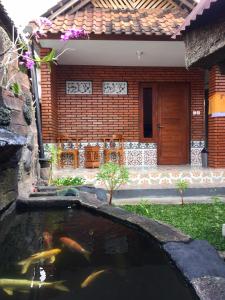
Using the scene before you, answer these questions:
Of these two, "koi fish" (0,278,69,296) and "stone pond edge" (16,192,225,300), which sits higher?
"stone pond edge" (16,192,225,300)

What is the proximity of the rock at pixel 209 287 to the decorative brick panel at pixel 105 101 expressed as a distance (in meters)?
7.90

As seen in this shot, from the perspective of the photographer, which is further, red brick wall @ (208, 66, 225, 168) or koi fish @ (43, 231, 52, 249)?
red brick wall @ (208, 66, 225, 168)

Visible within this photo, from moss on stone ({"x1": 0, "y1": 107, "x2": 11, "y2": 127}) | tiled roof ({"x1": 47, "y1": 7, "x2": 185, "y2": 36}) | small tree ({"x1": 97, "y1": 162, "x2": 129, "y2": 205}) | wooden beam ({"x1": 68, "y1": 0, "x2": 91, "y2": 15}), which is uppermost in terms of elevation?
wooden beam ({"x1": 68, "y1": 0, "x2": 91, "y2": 15})

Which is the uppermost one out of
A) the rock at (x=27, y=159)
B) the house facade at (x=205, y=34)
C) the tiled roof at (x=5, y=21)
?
the tiled roof at (x=5, y=21)

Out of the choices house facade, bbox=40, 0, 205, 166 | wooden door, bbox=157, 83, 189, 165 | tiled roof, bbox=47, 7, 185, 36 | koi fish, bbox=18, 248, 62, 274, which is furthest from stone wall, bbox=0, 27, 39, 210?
wooden door, bbox=157, 83, 189, 165

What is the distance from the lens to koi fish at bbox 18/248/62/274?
2.35 meters

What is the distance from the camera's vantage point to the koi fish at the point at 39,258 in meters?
2.35

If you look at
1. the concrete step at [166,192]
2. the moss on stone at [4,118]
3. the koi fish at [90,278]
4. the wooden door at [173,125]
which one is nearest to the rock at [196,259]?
the koi fish at [90,278]

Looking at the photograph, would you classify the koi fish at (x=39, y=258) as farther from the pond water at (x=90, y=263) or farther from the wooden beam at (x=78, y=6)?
the wooden beam at (x=78, y=6)

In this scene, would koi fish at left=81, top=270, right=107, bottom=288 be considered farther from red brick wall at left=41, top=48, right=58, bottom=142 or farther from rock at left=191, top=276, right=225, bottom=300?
red brick wall at left=41, top=48, right=58, bottom=142

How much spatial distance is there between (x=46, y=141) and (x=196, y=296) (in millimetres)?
6972

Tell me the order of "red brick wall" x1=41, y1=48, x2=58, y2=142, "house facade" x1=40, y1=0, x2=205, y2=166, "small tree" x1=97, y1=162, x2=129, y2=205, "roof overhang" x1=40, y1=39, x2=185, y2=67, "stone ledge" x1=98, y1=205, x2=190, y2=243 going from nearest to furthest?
"stone ledge" x1=98, y1=205, x2=190, y2=243 < "small tree" x1=97, y1=162, x2=129, y2=205 < "roof overhang" x1=40, y1=39, x2=185, y2=67 < "red brick wall" x1=41, y1=48, x2=58, y2=142 < "house facade" x1=40, y1=0, x2=205, y2=166

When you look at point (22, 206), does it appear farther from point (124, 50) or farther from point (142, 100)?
point (142, 100)

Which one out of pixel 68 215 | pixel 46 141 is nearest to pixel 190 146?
pixel 46 141
